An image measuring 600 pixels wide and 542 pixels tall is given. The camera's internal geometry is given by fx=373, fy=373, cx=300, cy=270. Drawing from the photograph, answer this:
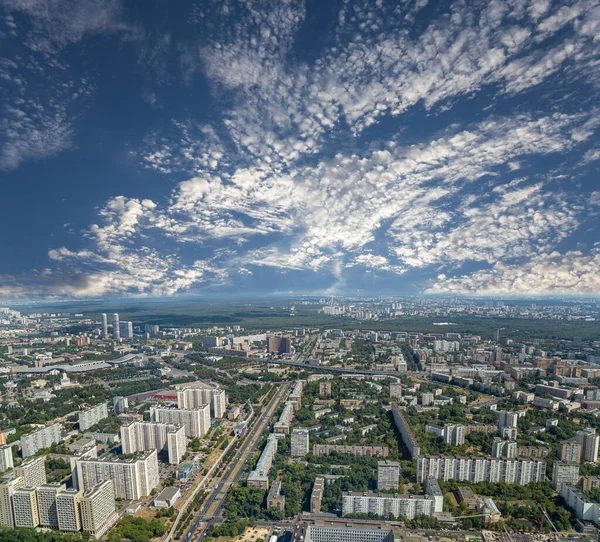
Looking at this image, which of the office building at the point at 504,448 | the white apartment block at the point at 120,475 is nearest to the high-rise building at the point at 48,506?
the white apartment block at the point at 120,475

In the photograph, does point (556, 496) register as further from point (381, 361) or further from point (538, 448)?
point (381, 361)

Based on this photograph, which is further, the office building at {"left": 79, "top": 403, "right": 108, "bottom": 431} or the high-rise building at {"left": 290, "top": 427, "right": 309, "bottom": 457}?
the office building at {"left": 79, "top": 403, "right": 108, "bottom": 431}

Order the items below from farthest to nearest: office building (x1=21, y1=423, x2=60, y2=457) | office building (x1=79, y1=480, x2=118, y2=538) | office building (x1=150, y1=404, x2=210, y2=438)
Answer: office building (x1=150, y1=404, x2=210, y2=438)
office building (x1=21, y1=423, x2=60, y2=457)
office building (x1=79, y1=480, x2=118, y2=538)

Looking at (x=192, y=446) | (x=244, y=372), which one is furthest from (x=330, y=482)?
(x=244, y=372)

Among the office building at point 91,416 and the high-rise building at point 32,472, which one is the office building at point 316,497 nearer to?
the high-rise building at point 32,472

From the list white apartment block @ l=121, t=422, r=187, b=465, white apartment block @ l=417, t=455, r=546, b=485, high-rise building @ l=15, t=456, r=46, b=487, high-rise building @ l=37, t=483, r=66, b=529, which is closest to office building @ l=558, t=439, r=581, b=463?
white apartment block @ l=417, t=455, r=546, b=485

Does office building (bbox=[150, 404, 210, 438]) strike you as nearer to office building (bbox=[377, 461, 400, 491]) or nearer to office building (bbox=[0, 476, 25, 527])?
office building (bbox=[0, 476, 25, 527])
